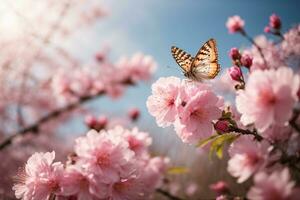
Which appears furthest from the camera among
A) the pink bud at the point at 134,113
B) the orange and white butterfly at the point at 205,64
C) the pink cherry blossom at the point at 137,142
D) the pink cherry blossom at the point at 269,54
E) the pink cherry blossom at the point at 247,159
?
the pink bud at the point at 134,113

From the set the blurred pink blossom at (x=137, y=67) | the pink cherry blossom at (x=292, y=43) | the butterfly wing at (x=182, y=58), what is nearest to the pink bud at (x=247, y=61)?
the butterfly wing at (x=182, y=58)

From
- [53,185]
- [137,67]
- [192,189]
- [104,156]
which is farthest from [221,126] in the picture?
[192,189]

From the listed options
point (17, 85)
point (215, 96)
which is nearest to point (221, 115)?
point (215, 96)

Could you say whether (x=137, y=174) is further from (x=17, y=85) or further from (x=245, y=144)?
(x=17, y=85)

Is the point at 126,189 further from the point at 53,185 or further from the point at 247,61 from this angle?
the point at 247,61

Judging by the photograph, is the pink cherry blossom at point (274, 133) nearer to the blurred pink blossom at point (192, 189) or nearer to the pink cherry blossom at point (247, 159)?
the pink cherry blossom at point (247, 159)

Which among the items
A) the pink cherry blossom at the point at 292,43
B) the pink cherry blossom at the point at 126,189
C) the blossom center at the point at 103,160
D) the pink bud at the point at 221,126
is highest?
the pink cherry blossom at the point at 292,43
